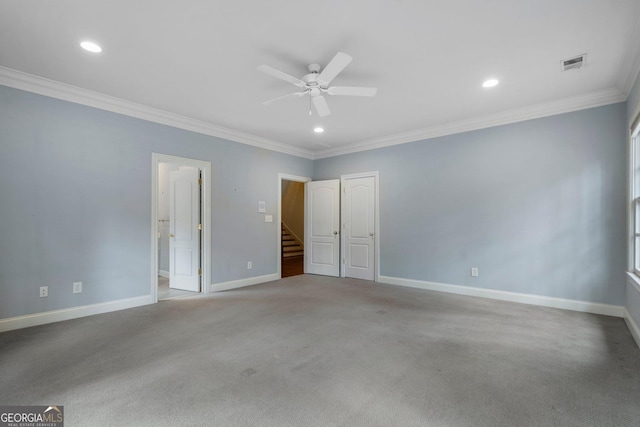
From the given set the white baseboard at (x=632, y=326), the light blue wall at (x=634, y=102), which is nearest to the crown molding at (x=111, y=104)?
the light blue wall at (x=634, y=102)

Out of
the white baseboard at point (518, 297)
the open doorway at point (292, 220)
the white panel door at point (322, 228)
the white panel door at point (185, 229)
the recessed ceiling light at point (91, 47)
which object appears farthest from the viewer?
the open doorway at point (292, 220)

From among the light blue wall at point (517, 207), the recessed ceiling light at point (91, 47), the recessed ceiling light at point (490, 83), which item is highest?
the recessed ceiling light at point (91, 47)

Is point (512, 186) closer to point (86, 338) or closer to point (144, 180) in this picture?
point (144, 180)

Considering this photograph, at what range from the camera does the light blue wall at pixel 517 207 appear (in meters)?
3.73

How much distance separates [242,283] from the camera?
17.8 ft

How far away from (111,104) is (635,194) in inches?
248

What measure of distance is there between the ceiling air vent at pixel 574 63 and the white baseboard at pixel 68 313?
573 centimetres

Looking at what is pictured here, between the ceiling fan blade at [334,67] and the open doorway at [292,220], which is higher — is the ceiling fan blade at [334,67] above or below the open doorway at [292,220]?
above

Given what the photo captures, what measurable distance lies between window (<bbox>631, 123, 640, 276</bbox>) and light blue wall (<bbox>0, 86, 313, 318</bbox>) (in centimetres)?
562

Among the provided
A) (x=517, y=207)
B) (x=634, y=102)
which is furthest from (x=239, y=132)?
(x=634, y=102)

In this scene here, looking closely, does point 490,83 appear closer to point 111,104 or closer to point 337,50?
point 337,50

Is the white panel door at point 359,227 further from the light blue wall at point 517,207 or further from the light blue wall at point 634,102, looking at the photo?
the light blue wall at point 634,102

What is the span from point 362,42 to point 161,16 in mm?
1639

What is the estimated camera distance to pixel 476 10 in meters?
2.26
